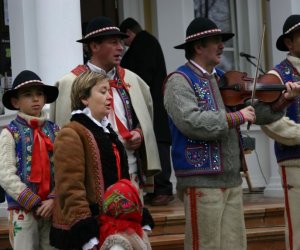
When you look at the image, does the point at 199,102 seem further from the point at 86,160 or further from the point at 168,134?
the point at 168,134

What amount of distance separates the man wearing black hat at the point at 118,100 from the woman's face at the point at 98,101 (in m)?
0.85

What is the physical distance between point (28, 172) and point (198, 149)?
112cm

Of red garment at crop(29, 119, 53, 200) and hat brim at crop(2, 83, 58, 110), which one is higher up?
hat brim at crop(2, 83, 58, 110)

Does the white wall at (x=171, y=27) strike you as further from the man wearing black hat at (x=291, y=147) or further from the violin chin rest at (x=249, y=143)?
the man wearing black hat at (x=291, y=147)

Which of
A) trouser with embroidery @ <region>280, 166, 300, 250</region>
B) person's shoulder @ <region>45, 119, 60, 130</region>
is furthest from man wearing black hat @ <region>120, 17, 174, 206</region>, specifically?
person's shoulder @ <region>45, 119, 60, 130</region>

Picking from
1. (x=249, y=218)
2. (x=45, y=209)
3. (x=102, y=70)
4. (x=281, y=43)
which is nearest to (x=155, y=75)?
(x=249, y=218)

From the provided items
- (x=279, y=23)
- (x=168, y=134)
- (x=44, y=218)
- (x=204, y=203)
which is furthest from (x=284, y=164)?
(x=279, y=23)

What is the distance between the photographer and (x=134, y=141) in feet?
20.7

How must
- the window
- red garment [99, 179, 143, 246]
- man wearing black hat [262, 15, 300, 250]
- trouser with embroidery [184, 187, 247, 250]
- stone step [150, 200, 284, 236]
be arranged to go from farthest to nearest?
the window → stone step [150, 200, 284, 236] → man wearing black hat [262, 15, 300, 250] → trouser with embroidery [184, 187, 247, 250] → red garment [99, 179, 143, 246]

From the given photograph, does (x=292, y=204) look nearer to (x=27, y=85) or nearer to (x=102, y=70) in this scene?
(x=102, y=70)

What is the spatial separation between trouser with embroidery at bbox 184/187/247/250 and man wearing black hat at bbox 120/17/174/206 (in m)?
2.55

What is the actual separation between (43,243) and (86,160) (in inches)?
40.5

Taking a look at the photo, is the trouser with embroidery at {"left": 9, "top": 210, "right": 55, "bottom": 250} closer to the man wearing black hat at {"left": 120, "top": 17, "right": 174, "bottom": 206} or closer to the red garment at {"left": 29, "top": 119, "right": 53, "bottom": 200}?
the red garment at {"left": 29, "top": 119, "right": 53, "bottom": 200}

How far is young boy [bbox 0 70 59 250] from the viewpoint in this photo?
5.99 meters
